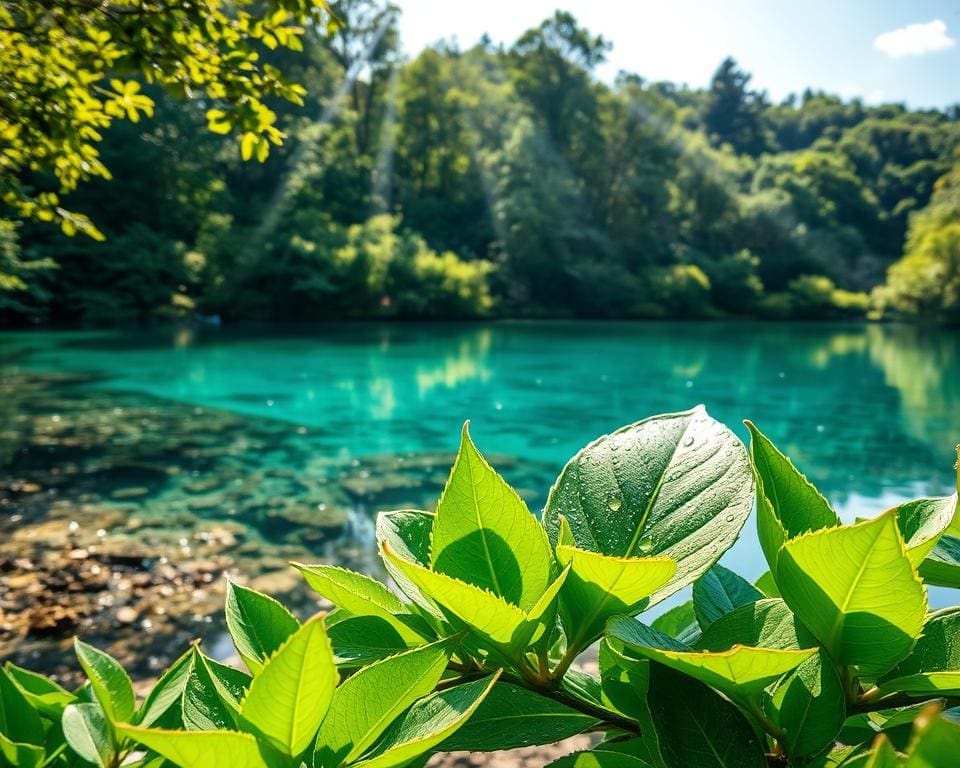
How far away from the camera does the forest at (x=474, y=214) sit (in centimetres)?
2822

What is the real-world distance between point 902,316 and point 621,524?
43302 mm

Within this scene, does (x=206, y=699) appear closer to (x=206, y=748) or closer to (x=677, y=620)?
(x=206, y=748)

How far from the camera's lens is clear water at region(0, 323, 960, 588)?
928 cm

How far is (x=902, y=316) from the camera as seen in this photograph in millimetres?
36688

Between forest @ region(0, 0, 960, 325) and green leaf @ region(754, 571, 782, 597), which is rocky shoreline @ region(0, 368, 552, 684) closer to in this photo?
green leaf @ region(754, 571, 782, 597)

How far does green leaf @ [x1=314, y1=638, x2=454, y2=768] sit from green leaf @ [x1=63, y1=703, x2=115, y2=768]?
18cm

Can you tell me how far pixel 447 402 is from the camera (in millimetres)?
12578

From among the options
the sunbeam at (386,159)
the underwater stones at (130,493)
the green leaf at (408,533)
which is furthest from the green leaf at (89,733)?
the sunbeam at (386,159)

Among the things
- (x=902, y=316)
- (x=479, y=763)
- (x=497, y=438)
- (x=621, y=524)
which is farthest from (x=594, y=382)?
(x=902, y=316)

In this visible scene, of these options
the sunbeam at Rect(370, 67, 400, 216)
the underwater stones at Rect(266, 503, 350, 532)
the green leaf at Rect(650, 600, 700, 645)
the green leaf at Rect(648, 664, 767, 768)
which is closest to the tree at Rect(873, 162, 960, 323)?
the sunbeam at Rect(370, 67, 400, 216)

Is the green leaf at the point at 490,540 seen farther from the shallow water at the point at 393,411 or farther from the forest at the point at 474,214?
the forest at the point at 474,214

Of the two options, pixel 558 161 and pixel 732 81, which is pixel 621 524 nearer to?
pixel 558 161

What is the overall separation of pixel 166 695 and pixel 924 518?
1.87 feet

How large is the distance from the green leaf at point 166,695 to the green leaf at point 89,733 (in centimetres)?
3
